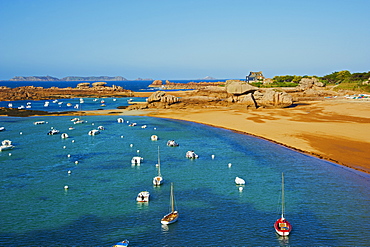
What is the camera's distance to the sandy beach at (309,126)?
4034 centimetres

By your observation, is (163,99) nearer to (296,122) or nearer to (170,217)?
(296,122)

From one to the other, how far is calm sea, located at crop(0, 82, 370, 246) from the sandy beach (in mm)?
3352

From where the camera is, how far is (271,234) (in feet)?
68.6

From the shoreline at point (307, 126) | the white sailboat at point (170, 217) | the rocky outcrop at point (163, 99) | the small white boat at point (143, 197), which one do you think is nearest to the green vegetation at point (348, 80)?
the shoreline at point (307, 126)

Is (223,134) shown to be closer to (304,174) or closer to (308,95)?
(304,174)

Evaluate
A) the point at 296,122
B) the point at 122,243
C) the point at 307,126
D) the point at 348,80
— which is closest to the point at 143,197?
the point at 122,243

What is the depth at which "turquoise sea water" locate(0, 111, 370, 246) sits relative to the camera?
68.2ft

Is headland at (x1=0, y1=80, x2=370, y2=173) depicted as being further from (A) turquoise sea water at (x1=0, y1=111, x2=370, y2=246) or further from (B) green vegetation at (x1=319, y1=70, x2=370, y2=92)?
(B) green vegetation at (x1=319, y1=70, x2=370, y2=92)

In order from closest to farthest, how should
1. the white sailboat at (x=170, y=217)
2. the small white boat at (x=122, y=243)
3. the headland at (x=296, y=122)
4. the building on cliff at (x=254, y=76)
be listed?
the small white boat at (x=122, y=243), the white sailboat at (x=170, y=217), the headland at (x=296, y=122), the building on cliff at (x=254, y=76)

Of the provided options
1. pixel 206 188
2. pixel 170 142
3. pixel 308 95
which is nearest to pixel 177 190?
pixel 206 188

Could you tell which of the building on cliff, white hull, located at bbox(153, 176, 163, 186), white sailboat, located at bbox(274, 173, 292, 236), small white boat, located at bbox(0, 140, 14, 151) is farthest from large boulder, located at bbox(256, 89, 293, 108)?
the building on cliff

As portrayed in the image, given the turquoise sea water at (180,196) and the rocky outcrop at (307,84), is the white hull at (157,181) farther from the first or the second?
the rocky outcrop at (307,84)

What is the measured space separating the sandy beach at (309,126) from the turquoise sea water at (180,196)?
11.4 ft

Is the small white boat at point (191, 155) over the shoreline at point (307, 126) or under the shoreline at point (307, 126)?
under
